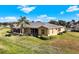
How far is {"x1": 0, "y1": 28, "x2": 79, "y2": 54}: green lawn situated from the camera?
723 cm

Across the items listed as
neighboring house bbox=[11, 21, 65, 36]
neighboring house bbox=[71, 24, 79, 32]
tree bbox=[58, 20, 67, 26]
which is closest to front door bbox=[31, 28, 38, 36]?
neighboring house bbox=[11, 21, 65, 36]

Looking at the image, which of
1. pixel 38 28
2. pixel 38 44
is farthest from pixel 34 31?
pixel 38 44

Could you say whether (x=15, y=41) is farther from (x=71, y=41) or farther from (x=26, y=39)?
(x=71, y=41)

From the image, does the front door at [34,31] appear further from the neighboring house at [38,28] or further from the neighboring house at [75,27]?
the neighboring house at [75,27]

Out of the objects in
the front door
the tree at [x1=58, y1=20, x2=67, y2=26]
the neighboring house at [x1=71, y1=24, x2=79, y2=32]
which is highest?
the tree at [x1=58, y1=20, x2=67, y2=26]

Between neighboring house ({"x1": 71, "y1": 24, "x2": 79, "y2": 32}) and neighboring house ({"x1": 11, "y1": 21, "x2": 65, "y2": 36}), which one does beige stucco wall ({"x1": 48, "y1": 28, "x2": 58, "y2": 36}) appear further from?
neighboring house ({"x1": 71, "y1": 24, "x2": 79, "y2": 32})

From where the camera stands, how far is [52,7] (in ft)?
23.6

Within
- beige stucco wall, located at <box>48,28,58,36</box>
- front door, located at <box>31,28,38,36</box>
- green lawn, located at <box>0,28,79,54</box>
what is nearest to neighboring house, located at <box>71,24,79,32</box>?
green lawn, located at <box>0,28,79,54</box>

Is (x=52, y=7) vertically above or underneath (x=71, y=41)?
above

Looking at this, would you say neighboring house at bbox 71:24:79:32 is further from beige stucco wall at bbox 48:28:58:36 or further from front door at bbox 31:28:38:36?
front door at bbox 31:28:38:36

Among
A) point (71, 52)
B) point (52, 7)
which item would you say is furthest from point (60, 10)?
point (71, 52)

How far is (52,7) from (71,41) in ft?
1.72

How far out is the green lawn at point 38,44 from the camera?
23.7ft

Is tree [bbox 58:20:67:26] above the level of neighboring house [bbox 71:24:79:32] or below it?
above
